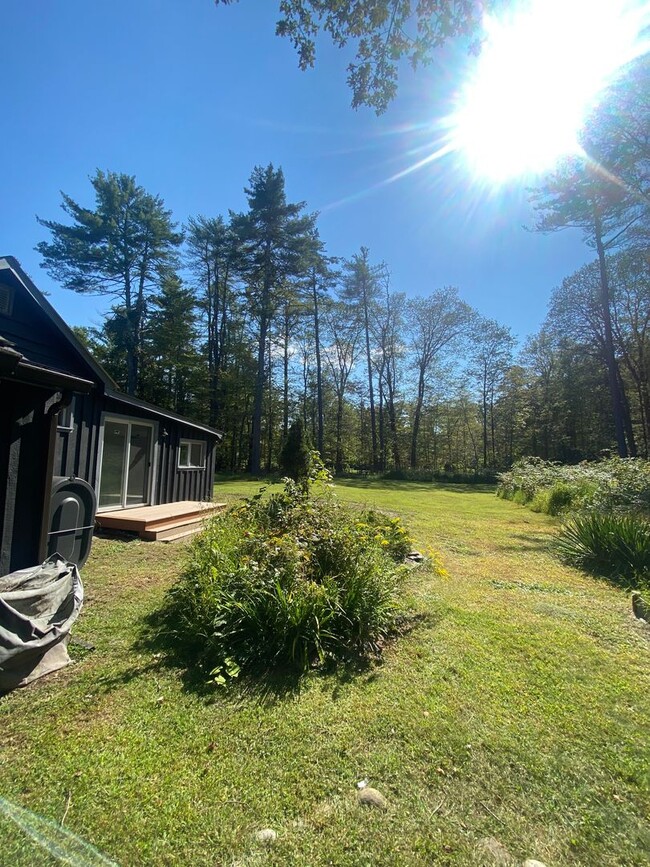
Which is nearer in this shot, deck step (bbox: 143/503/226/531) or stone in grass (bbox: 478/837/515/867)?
stone in grass (bbox: 478/837/515/867)

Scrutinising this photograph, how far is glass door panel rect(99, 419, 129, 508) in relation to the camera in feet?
22.8

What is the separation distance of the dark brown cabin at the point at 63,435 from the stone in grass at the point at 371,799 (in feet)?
11.0

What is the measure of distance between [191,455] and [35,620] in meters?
7.37

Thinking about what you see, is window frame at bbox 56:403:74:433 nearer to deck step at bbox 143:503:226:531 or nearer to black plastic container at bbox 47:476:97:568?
black plastic container at bbox 47:476:97:568

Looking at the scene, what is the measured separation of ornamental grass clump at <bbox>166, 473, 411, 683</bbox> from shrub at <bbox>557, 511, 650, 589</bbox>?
3.26 metres

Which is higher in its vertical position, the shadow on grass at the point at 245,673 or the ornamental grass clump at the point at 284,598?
the ornamental grass clump at the point at 284,598

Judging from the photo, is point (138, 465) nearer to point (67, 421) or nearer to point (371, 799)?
point (67, 421)

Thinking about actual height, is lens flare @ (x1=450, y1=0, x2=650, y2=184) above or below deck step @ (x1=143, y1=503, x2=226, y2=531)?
above

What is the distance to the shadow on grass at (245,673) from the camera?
2.33 metres

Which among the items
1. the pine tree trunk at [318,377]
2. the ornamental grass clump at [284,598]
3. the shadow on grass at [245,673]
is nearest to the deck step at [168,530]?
the ornamental grass clump at [284,598]

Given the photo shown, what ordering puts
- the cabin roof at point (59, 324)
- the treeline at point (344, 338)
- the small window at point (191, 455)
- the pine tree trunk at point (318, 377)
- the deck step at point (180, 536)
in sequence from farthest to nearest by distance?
the pine tree trunk at point (318, 377), the treeline at point (344, 338), the small window at point (191, 455), the deck step at point (180, 536), the cabin roof at point (59, 324)

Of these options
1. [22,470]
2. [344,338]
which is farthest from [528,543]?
[344,338]

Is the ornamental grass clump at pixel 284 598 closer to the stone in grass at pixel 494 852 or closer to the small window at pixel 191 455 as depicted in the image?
the stone in grass at pixel 494 852

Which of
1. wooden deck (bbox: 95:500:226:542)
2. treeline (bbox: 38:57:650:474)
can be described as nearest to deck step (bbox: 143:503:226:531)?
wooden deck (bbox: 95:500:226:542)
